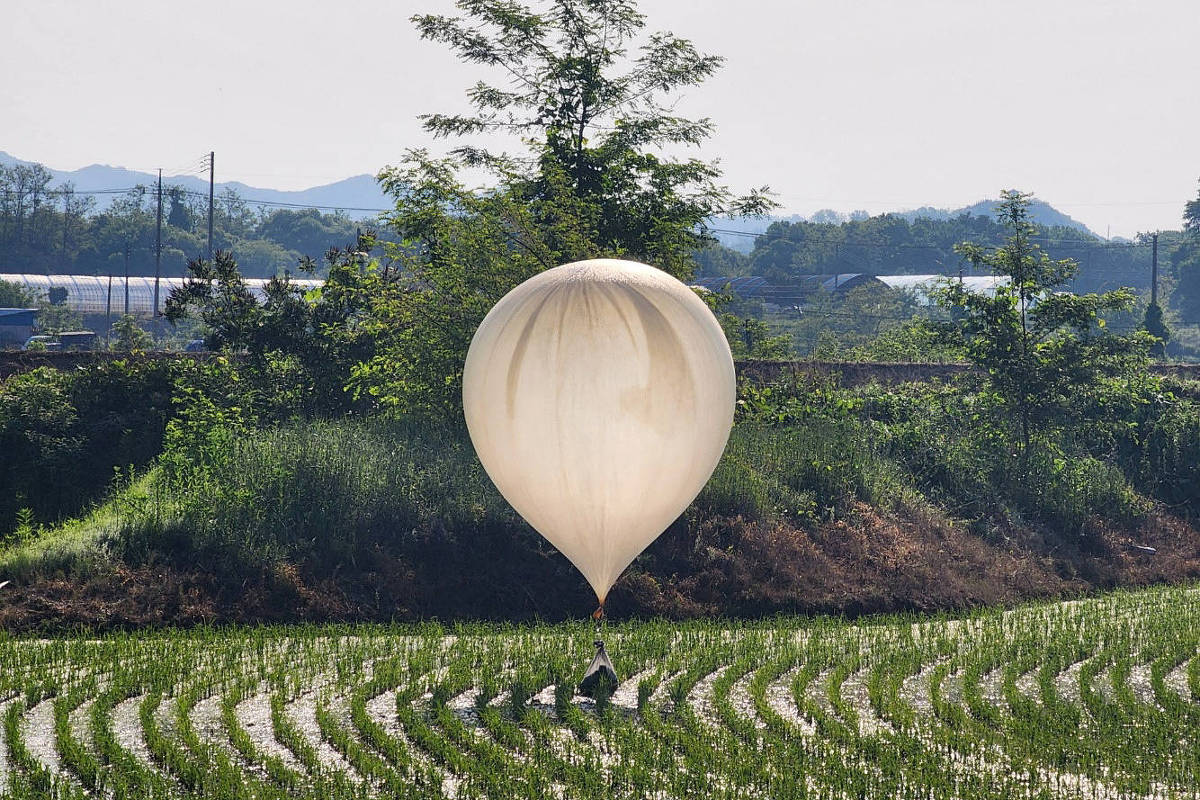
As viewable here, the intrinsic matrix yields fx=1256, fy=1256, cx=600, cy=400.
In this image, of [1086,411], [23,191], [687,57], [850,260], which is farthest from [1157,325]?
[23,191]

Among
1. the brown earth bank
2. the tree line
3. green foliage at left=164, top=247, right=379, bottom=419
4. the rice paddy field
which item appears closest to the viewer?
the rice paddy field

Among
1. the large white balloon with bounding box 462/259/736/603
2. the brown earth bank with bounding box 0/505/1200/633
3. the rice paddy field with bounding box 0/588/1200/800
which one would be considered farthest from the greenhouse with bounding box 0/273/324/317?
the large white balloon with bounding box 462/259/736/603

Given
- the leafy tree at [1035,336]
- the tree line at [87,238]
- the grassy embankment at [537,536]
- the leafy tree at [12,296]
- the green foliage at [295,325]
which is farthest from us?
the tree line at [87,238]

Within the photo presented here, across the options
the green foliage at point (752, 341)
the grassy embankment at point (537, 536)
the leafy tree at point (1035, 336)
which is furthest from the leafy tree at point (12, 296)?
the leafy tree at point (1035, 336)

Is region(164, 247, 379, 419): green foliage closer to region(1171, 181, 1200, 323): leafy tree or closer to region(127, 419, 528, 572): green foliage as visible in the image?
region(127, 419, 528, 572): green foliage

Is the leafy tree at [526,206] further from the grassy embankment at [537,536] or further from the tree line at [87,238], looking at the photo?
the tree line at [87,238]

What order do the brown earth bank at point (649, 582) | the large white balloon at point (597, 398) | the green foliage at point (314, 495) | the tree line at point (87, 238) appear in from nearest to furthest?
the large white balloon at point (597, 398), the brown earth bank at point (649, 582), the green foliage at point (314, 495), the tree line at point (87, 238)
